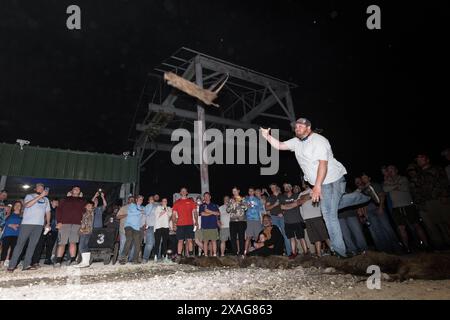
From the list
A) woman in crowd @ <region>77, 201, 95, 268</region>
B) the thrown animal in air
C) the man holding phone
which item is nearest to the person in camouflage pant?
the thrown animal in air

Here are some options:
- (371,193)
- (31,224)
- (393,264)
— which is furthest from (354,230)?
(31,224)

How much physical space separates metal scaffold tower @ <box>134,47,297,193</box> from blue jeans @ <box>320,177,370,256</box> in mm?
6522

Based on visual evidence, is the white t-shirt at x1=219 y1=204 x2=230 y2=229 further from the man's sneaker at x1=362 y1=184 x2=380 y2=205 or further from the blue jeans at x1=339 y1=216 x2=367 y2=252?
the man's sneaker at x1=362 y1=184 x2=380 y2=205

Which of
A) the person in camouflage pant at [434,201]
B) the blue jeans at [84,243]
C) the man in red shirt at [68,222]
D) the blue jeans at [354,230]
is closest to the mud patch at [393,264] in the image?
the blue jeans at [354,230]

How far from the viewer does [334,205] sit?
326 centimetres

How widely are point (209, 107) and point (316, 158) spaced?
37.3 feet

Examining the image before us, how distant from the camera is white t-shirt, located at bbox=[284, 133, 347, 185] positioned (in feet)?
10.9

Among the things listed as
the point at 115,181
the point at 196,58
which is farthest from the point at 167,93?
the point at 115,181

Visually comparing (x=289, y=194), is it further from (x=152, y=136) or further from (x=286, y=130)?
(x=152, y=136)

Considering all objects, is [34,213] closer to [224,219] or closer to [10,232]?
[10,232]

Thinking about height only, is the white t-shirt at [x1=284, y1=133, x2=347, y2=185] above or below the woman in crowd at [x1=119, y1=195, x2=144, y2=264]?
above

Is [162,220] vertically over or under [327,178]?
under

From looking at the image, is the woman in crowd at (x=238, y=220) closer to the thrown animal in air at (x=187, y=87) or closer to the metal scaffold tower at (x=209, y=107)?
the metal scaffold tower at (x=209, y=107)

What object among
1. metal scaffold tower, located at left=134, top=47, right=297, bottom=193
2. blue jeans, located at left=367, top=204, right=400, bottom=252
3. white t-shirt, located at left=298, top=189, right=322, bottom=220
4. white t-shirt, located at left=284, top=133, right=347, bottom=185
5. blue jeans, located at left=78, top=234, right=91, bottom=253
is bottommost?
blue jeans, located at left=78, top=234, right=91, bottom=253
